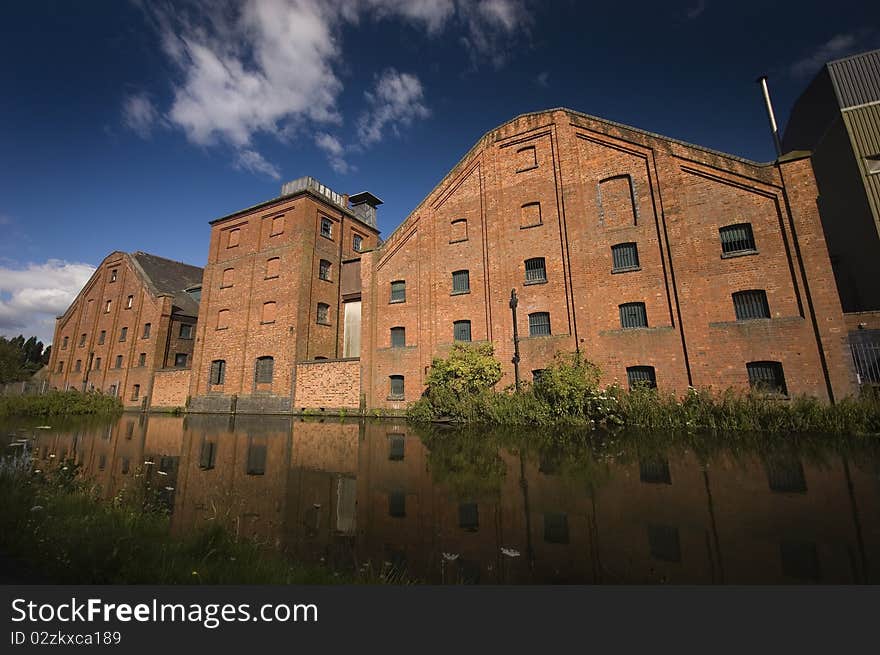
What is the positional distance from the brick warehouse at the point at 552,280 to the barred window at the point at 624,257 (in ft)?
0.24

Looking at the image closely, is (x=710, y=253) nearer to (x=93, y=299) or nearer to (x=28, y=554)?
(x=28, y=554)

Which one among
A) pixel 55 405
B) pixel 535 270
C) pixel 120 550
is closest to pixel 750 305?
pixel 535 270

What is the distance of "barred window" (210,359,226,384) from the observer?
69.8 feet

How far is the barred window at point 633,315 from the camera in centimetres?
1292

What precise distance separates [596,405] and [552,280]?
517 centimetres

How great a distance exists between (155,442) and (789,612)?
12845mm

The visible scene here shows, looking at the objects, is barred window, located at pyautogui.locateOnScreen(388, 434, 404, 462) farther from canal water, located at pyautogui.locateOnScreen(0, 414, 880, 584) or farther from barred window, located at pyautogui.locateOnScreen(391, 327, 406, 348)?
barred window, located at pyautogui.locateOnScreen(391, 327, 406, 348)

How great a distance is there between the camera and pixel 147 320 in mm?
26062

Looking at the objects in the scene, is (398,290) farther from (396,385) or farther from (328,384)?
(328,384)

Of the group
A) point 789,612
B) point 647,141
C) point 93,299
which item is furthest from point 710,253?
point 93,299

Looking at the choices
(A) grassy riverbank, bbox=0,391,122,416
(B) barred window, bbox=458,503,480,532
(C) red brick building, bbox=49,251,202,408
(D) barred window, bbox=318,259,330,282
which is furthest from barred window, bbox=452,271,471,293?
(A) grassy riverbank, bbox=0,391,122,416

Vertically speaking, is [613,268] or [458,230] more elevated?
[458,230]

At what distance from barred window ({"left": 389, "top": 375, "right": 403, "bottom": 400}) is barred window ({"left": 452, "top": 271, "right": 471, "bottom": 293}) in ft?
15.2

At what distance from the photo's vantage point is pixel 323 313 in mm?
21156
